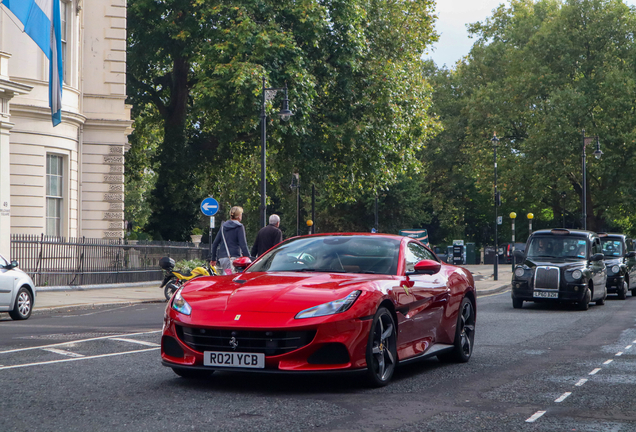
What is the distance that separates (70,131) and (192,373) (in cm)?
2245

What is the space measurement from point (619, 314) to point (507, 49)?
1677 inches

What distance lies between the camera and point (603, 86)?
49.6m

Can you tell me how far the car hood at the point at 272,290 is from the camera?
275 inches

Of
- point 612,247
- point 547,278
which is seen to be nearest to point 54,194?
point 547,278

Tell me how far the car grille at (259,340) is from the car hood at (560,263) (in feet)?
42.9

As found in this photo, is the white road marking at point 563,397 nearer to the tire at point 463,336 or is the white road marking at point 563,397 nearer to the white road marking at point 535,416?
the white road marking at point 535,416

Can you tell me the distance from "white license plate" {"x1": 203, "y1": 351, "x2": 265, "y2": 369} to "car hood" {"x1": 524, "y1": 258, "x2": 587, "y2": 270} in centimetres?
1320

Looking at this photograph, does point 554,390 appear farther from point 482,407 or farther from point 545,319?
point 545,319

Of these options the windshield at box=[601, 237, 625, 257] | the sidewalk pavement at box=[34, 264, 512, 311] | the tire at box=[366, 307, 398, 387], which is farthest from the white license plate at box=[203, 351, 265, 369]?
the windshield at box=[601, 237, 625, 257]

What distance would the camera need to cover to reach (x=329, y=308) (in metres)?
6.93

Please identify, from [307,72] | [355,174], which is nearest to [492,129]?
[355,174]

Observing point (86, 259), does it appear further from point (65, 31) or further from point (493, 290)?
point (493, 290)

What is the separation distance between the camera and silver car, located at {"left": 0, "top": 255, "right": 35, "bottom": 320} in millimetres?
15078

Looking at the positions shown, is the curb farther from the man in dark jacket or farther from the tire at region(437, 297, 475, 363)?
the tire at region(437, 297, 475, 363)
